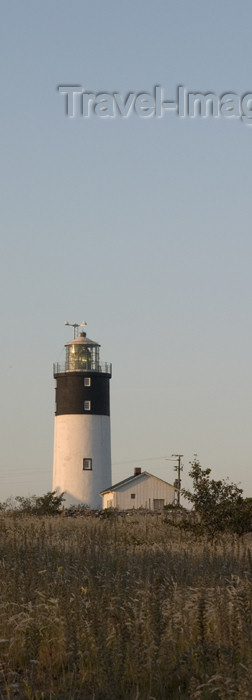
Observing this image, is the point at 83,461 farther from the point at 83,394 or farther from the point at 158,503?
the point at 158,503

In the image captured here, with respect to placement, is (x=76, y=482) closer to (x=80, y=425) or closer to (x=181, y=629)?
(x=80, y=425)

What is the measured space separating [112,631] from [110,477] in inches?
1803

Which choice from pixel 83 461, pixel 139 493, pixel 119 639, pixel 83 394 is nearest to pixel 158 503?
pixel 139 493

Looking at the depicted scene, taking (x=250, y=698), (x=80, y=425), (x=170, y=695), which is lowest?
(x=170, y=695)

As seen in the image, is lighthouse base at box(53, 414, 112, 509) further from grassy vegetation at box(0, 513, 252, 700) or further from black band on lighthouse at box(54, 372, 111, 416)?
grassy vegetation at box(0, 513, 252, 700)

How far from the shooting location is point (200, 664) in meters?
6.75

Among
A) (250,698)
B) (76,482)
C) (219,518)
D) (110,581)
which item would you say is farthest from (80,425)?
(250,698)

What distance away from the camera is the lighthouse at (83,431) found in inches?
2018

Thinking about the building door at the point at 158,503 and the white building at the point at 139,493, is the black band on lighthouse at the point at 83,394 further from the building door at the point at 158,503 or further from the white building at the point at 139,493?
the building door at the point at 158,503

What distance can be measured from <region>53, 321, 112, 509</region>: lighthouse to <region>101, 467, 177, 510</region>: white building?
0.94 m

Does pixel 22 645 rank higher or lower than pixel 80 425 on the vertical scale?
lower

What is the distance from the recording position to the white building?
168 ft

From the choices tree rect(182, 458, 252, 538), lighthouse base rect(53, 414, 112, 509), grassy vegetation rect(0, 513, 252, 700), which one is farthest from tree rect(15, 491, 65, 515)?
grassy vegetation rect(0, 513, 252, 700)

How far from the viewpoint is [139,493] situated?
174 ft
